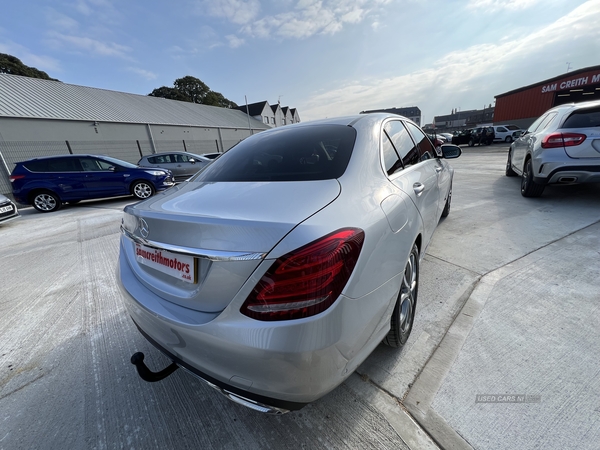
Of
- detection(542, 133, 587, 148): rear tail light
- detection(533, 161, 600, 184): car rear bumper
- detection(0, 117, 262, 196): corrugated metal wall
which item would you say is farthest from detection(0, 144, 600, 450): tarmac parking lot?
detection(0, 117, 262, 196): corrugated metal wall

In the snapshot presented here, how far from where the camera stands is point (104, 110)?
66.3ft

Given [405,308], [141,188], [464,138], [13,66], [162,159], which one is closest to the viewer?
[405,308]

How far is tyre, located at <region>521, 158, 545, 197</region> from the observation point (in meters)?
4.52

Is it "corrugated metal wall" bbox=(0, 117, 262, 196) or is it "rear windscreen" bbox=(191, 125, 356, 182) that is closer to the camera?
"rear windscreen" bbox=(191, 125, 356, 182)

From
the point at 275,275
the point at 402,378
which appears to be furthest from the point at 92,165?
the point at 402,378

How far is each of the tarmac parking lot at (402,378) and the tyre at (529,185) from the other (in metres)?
2.01

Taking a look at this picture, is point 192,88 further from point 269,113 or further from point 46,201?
point 46,201

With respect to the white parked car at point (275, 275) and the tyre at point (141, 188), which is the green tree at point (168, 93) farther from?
the white parked car at point (275, 275)

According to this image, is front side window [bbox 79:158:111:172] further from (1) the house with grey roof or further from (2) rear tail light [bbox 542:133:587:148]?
(1) the house with grey roof

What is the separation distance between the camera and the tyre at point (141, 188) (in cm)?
813

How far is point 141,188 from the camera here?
8.23 metres

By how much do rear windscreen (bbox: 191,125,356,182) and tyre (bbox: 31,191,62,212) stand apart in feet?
27.3

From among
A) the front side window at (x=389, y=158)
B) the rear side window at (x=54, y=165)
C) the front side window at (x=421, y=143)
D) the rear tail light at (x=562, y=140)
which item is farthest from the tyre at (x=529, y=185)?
the rear side window at (x=54, y=165)

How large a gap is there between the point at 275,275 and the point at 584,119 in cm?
541
